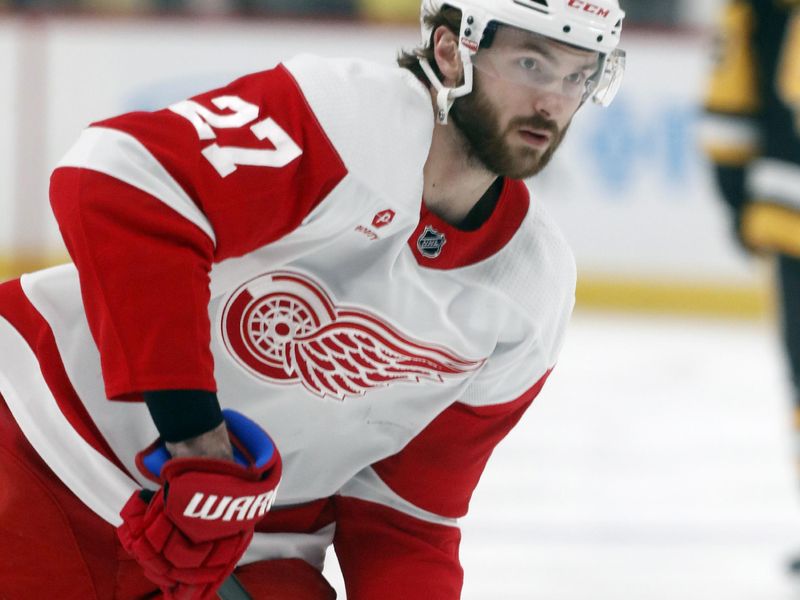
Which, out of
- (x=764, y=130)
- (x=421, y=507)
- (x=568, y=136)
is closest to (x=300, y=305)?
(x=421, y=507)

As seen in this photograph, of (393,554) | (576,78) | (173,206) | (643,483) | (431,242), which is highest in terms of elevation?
(576,78)

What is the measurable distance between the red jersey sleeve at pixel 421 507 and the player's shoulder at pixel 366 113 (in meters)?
0.43

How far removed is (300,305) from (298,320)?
0.02 meters

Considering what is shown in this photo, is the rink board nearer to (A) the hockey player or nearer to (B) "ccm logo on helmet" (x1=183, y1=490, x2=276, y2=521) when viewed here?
(A) the hockey player

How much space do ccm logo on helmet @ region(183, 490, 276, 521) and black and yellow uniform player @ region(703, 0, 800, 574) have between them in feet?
6.88

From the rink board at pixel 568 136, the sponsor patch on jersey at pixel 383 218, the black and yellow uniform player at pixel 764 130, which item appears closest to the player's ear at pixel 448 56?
the sponsor patch on jersey at pixel 383 218

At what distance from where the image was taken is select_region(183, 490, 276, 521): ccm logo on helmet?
1.45 m

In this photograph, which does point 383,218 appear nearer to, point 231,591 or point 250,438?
point 250,438

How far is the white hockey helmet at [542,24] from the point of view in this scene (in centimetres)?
168

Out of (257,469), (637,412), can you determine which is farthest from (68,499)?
(637,412)

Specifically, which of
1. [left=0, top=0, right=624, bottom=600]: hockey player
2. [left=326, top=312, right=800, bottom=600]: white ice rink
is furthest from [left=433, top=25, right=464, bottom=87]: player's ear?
[left=326, top=312, right=800, bottom=600]: white ice rink

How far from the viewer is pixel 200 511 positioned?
1.45 meters

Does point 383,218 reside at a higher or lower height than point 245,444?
higher

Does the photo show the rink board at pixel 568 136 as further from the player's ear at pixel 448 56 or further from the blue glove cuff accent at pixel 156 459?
the blue glove cuff accent at pixel 156 459
